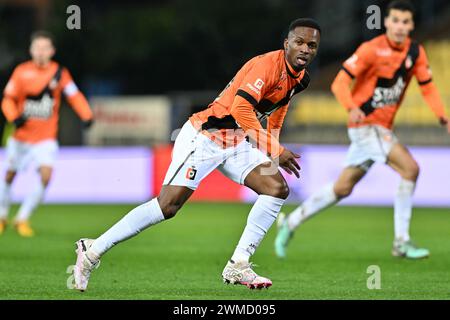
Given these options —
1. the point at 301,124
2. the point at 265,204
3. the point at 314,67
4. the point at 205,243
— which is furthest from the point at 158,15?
the point at 265,204

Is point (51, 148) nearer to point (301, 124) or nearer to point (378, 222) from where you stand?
point (378, 222)

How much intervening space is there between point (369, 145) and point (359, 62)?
836mm

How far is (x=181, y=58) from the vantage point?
24719mm

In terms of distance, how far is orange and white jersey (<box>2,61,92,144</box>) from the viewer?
14297mm

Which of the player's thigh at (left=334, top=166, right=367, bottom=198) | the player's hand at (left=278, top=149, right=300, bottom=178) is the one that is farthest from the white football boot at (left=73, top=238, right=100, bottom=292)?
the player's thigh at (left=334, top=166, right=367, bottom=198)

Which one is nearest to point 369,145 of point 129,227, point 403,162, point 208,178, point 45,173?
point 403,162

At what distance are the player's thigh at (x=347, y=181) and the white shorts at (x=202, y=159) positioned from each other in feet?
9.17

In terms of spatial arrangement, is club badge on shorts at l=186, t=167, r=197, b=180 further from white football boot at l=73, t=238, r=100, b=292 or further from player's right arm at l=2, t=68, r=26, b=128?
player's right arm at l=2, t=68, r=26, b=128

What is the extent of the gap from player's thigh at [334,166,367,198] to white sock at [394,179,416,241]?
0.44m

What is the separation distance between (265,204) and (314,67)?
56.0ft

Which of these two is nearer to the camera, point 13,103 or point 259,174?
point 259,174

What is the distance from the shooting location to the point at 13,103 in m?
14.3

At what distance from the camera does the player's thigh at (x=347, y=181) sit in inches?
446

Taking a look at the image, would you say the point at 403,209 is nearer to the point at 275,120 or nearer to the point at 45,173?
the point at 275,120
